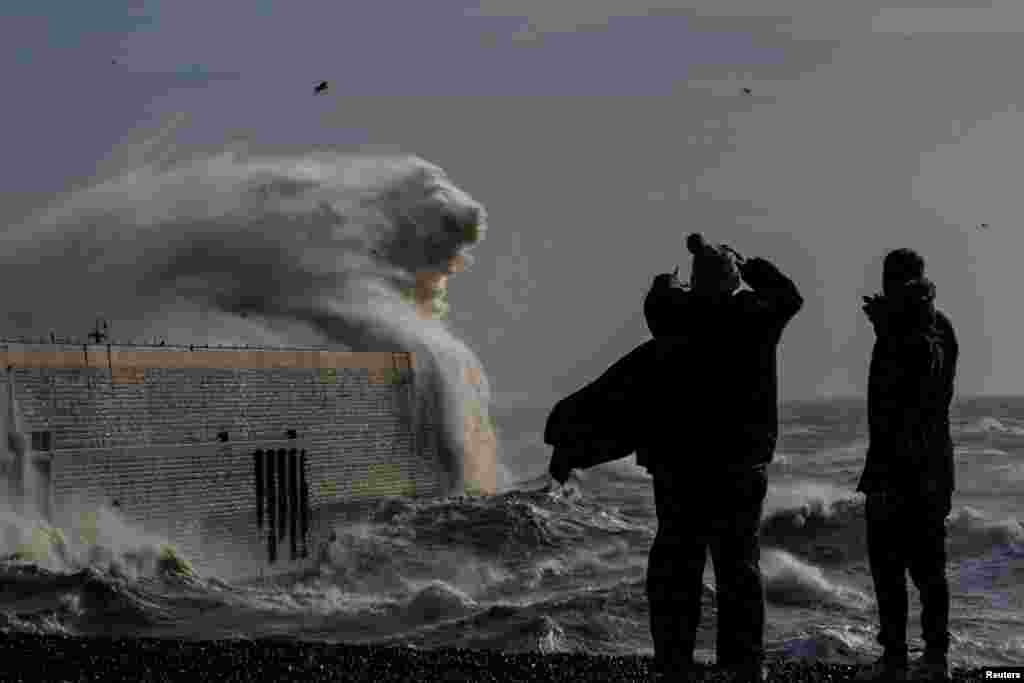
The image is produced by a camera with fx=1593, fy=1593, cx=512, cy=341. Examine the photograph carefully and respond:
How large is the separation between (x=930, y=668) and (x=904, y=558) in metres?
0.60

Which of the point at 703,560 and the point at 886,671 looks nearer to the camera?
the point at 703,560

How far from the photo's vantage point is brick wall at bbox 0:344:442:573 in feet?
176

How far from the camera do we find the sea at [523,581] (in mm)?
24859

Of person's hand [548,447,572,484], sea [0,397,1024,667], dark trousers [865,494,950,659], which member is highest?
person's hand [548,447,572,484]

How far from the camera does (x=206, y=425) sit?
6034cm

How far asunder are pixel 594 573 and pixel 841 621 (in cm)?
1721

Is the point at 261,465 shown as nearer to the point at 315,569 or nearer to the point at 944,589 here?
the point at 315,569

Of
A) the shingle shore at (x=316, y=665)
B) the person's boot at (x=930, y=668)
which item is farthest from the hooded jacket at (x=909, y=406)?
the shingle shore at (x=316, y=665)

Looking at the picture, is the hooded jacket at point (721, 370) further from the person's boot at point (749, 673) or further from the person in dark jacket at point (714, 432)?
the person's boot at point (749, 673)

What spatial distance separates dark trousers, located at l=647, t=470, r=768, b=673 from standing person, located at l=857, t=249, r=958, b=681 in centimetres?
89

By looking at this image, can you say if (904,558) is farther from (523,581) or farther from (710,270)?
(523,581)

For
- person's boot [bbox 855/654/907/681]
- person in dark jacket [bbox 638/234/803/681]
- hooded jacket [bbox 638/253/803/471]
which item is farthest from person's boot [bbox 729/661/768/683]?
hooded jacket [bbox 638/253/803/471]

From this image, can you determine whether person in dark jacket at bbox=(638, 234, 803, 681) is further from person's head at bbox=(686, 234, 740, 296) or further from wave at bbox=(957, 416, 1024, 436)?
wave at bbox=(957, 416, 1024, 436)

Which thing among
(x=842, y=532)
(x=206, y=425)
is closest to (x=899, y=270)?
(x=842, y=532)
